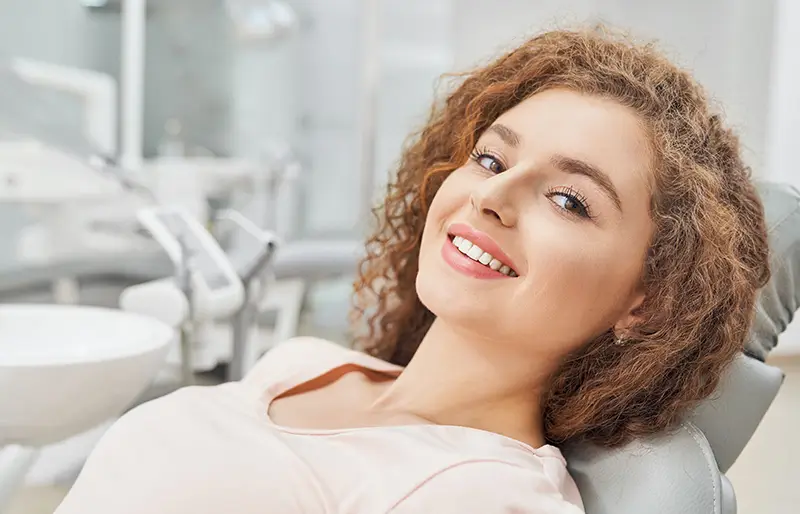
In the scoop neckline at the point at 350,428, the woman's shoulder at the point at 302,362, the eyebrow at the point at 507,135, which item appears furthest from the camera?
the woman's shoulder at the point at 302,362

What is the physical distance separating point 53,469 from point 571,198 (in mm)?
1463

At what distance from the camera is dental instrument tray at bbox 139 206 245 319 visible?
212 centimetres

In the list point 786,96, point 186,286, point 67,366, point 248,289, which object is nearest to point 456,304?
point 67,366

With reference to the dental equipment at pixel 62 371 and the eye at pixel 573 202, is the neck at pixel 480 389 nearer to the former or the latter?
the eye at pixel 573 202

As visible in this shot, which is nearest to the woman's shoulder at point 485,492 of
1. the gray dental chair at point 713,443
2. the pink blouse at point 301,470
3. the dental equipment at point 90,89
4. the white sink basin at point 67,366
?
the pink blouse at point 301,470

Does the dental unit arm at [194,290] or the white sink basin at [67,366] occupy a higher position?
the white sink basin at [67,366]

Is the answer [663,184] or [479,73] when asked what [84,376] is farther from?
Result: [663,184]

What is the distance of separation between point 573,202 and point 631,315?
0.60ft

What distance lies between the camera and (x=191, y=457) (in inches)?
37.0

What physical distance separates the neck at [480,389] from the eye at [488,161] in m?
0.23

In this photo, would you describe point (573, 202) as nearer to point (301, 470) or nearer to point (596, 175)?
point (596, 175)

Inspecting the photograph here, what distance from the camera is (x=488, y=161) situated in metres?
1.11

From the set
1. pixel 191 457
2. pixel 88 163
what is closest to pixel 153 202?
pixel 88 163

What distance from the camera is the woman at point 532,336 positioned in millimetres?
909
